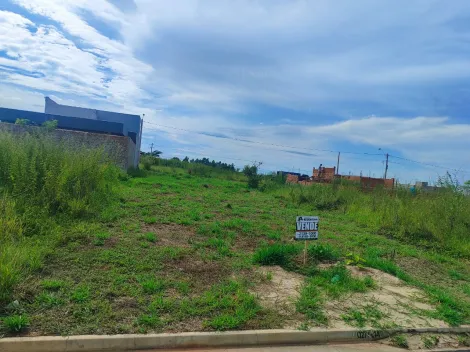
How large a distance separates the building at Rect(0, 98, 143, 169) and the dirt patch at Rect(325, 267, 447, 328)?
9085 millimetres

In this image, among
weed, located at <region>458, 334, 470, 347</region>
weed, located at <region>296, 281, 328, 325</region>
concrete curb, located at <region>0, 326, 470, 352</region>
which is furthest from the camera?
weed, located at <region>296, 281, 328, 325</region>

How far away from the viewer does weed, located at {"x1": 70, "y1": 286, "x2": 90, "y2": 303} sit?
149 inches

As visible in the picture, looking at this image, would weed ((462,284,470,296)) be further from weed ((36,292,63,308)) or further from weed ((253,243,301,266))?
weed ((36,292,63,308))

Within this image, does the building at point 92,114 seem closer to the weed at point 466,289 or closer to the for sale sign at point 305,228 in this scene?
the for sale sign at point 305,228

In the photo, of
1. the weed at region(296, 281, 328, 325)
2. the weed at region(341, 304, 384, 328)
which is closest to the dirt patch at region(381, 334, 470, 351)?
the weed at region(341, 304, 384, 328)

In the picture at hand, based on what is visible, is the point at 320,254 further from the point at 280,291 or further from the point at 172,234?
the point at 172,234

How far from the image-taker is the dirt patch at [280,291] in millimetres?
4027

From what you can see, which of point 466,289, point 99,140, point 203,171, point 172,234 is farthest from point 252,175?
point 466,289

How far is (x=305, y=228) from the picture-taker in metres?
5.64

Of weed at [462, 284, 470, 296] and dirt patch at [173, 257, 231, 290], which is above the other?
dirt patch at [173, 257, 231, 290]

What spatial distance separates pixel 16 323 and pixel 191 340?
175cm

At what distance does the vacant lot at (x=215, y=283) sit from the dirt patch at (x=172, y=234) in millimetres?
26

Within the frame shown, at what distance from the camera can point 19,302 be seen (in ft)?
11.8

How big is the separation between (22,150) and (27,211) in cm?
213
